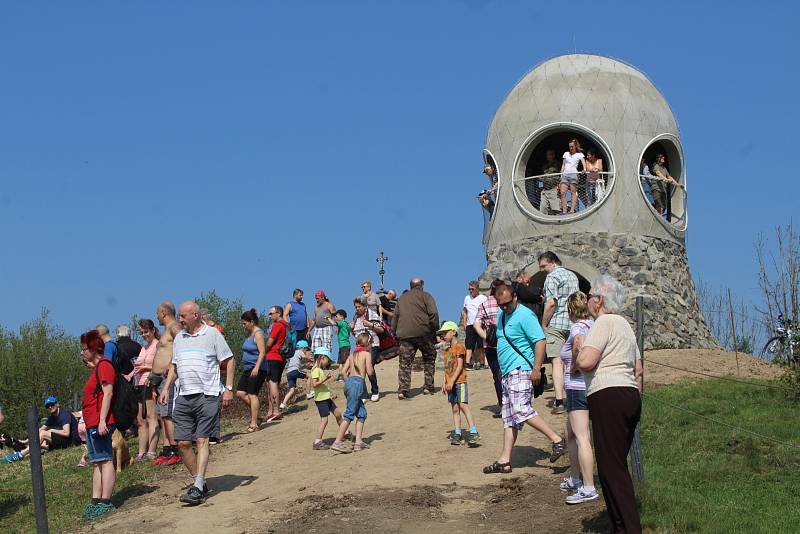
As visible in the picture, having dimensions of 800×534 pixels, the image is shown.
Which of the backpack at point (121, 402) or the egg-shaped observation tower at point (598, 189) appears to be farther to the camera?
the egg-shaped observation tower at point (598, 189)

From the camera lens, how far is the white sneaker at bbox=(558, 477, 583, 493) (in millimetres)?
9078

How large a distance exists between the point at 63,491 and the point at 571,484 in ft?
21.1

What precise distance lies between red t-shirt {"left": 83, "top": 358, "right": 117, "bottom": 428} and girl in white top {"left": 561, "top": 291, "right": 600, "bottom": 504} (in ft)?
15.3

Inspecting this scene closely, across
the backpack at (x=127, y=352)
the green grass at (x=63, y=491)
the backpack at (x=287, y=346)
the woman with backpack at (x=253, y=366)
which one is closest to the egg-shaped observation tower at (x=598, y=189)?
the backpack at (x=287, y=346)

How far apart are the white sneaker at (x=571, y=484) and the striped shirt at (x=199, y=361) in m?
3.65

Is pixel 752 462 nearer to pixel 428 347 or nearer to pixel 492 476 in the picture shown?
pixel 492 476

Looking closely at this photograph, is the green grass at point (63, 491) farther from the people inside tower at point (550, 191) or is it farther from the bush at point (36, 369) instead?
the bush at point (36, 369)

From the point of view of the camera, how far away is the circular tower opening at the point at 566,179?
21625mm

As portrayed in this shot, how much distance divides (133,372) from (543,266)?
18.5 feet

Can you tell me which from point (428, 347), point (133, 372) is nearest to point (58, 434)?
point (133, 372)

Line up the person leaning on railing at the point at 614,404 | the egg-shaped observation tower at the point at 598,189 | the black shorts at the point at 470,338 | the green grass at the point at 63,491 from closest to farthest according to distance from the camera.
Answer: the person leaning on railing at the point at 614,404, the green grass at the point at 63,491, the black shorts at the point at 470,338, the egg-shaped observation tower at the point at 598,189

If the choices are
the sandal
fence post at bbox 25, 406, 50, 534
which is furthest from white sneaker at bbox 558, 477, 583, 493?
fence post at bbox 25, 406, 50, 534

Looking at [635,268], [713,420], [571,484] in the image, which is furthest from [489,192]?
[571,484]

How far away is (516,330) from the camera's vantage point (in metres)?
10.4
